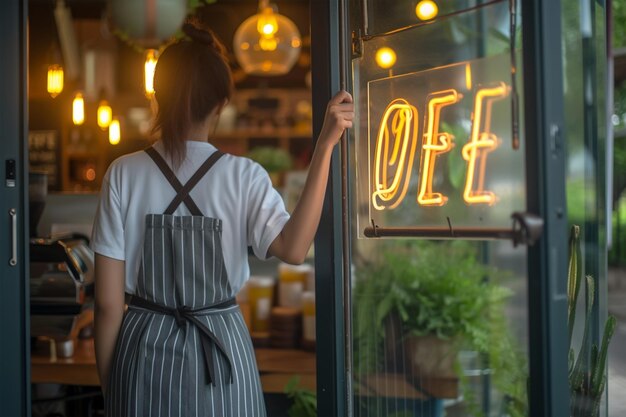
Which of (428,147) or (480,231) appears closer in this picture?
(480,231)

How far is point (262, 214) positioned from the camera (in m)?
1.99

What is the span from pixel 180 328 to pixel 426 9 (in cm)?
111

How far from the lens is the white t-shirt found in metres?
1.99

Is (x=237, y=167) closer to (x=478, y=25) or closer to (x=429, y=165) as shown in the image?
(x=429, y=165)

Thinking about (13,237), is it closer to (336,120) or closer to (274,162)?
(336,120)

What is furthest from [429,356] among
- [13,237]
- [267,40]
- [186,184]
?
[267,40]

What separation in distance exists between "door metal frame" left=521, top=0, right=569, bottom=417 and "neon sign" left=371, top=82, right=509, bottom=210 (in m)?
0.10

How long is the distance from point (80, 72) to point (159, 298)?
261 inches

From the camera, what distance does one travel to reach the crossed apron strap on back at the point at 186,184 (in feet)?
6.50

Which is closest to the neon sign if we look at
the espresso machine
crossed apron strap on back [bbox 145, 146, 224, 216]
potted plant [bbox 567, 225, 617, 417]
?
crossed apron strap on back [bbox 145, 146, 224, 216]

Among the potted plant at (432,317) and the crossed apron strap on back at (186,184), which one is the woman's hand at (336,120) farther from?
the potted plant at (432,317)

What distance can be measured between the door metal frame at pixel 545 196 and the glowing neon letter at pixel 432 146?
1.07 ft

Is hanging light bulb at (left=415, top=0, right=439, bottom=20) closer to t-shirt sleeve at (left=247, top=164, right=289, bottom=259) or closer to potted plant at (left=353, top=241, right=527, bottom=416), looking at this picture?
t-shirt sleeve at (left=247, top=164, right=289, bottom=259)

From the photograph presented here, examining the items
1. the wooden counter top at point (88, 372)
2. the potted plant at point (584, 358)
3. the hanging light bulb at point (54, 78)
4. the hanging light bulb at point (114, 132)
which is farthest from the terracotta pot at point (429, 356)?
the hanging light bulb at point (114, 132)
